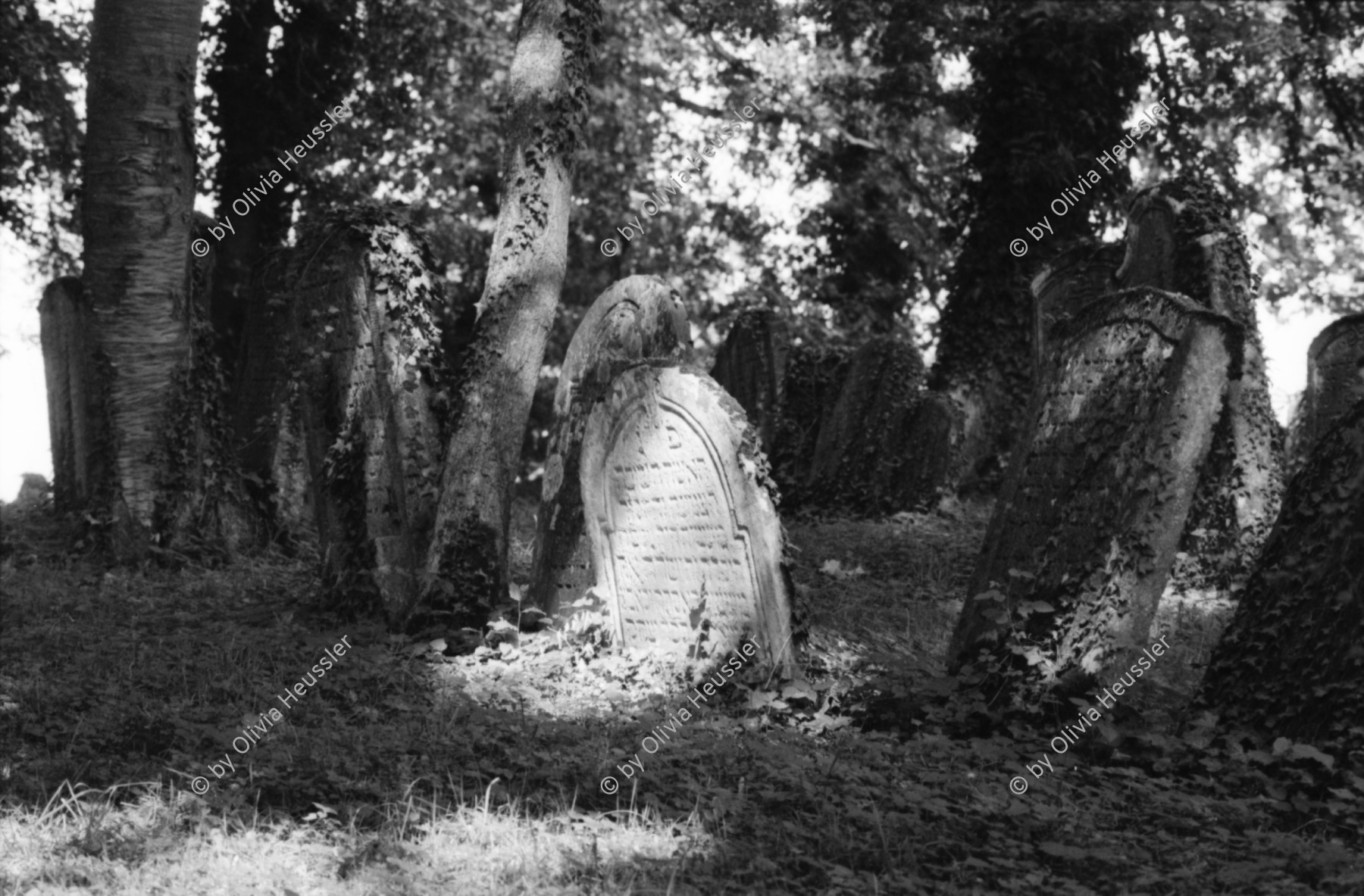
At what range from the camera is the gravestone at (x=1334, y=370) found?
11.6m

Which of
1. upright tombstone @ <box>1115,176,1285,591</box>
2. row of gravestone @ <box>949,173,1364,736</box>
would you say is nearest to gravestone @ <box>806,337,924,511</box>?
upright tombstone @ <box>1115,176,1285,591</box>

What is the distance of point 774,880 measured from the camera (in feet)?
14.1

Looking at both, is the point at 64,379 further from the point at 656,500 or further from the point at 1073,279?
the point at 1073,279

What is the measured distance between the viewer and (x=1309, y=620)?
554cm

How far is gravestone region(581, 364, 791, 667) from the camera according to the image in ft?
22.6

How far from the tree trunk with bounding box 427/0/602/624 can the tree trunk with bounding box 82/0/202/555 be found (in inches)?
136

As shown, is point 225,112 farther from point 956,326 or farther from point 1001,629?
point 1001,629

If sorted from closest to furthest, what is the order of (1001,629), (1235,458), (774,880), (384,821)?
(774,880), (384,821), (1001,629), (1235,458)

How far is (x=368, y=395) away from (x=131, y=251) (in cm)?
322

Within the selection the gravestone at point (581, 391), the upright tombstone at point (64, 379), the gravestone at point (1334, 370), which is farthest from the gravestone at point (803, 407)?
the upright tombstone at point (64, 379)

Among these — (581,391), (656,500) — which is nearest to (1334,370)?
(581,391)

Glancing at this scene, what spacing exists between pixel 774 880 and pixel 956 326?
12.6 metres

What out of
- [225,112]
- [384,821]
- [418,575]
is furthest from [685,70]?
[384,821]

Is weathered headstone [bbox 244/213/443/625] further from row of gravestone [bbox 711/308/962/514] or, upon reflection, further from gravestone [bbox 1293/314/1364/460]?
gravestone [bbox 1293/314/1364/460]
